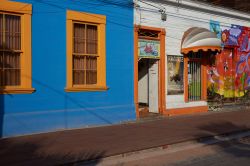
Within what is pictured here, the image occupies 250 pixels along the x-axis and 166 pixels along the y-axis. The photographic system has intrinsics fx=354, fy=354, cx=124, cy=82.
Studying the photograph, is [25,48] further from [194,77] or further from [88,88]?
[194,77]

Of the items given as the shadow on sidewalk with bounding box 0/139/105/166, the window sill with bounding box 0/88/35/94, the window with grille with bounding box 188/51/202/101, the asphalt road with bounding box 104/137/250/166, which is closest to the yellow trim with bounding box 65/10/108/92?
the window sill with bounding box 0/88/35/94

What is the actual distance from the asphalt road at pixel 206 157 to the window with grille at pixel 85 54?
4672 mm

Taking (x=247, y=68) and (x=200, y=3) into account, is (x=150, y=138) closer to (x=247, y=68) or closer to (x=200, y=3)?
(x=200, y=3)

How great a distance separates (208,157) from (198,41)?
7.44 m

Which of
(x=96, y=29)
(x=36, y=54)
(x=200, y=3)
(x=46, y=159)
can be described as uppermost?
(x=200, y=3)

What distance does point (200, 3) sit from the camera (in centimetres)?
1573

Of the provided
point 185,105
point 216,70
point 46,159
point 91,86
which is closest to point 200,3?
point 216,70

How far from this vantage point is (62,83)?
11.3 m

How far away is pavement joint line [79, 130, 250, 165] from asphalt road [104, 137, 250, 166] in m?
0.19

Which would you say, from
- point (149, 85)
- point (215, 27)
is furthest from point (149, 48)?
point (215, 27)

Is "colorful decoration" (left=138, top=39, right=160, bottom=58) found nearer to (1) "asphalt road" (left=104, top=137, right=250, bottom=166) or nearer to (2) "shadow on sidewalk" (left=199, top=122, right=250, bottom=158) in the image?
(2) "shadow on sidewalk" (left=199, top=122, right=250, bottom=158)

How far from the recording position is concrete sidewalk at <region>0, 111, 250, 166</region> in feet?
25.2

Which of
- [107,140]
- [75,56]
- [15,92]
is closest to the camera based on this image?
[107,140]

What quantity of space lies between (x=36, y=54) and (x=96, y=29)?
8.41 feet
